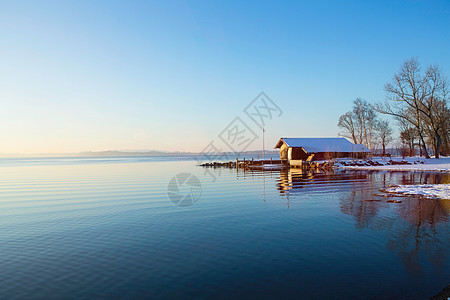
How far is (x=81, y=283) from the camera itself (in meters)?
7.06

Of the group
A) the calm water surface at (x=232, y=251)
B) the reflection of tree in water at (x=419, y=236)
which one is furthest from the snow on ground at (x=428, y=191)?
the reflection of tree in water at (x=419, y=236)

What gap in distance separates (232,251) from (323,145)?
54.0 m

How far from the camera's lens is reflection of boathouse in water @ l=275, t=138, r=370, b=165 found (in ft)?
186

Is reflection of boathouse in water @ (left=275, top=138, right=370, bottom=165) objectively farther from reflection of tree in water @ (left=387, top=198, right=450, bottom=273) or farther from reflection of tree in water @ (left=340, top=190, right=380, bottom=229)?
reflection of tree in water @ (left=387, top=198, right=450, bottom=273)

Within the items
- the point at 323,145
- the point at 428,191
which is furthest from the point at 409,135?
the point at 428,191

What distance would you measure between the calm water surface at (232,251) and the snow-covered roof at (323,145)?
138 ft

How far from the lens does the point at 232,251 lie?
9078 mm

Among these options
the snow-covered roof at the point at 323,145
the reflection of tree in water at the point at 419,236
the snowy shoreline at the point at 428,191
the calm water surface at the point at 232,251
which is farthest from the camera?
the snow-covered roof at the point at 323,145

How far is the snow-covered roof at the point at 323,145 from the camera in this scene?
57.6 metres

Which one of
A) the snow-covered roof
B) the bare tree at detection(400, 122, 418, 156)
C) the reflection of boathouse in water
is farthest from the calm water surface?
the bare tree at detection(400, 122, 418, 156)

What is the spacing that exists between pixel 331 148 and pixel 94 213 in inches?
2032

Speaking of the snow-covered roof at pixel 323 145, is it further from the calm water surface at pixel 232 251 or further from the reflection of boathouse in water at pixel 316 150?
the calm water surface at pixel 232 251

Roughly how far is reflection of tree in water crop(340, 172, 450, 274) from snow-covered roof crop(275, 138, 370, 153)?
134ft

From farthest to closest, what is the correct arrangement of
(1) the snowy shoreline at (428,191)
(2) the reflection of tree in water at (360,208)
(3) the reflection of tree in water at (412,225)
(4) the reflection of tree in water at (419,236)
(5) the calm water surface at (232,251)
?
(1) the snowy shoreline at (428,191)
(2) the reflection of tree in water at (360,208)
(3) the reflection of tree in water at (412,225)
(4) the reflection of tree in water at (419,236)
(5) the calm water surface at (232,251)
